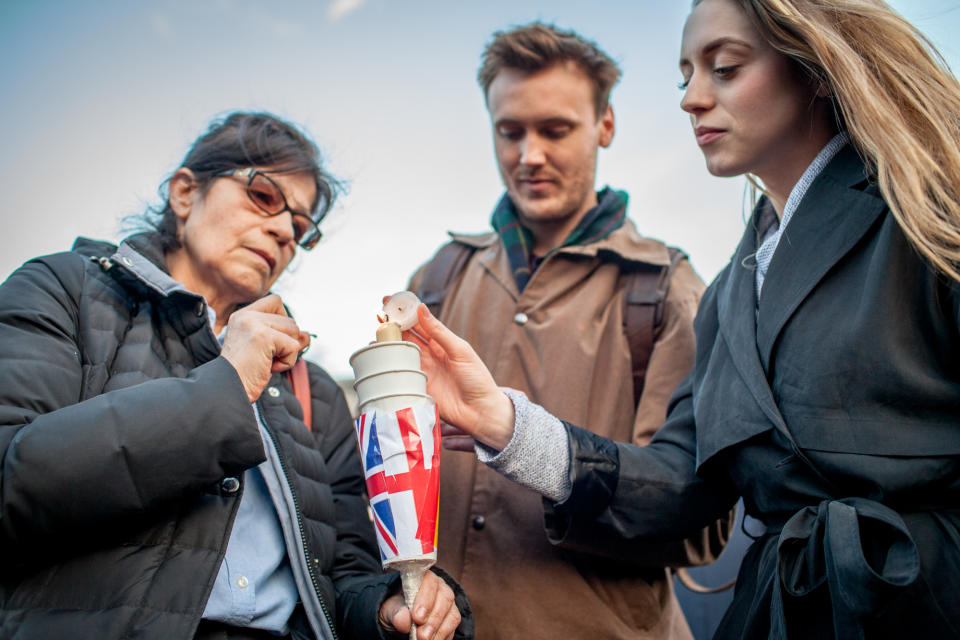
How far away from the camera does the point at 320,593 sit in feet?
7.44

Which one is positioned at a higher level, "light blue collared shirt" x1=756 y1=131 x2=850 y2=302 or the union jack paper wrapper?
"light blue collared shirt" x1=756 y1=131 x2=850 y2=302

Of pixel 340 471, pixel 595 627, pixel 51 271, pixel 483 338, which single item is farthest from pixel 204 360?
pixel 595 627

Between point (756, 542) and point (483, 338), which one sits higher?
point (483, 338)

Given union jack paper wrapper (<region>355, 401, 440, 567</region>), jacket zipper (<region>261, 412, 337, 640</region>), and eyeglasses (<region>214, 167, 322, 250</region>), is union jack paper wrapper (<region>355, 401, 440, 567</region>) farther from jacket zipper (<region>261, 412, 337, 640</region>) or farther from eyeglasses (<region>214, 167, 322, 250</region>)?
eyeglasses (<region>214, 167, 322, 250</region>)

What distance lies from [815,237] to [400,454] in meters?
1.28

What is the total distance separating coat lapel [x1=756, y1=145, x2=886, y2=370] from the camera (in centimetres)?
205

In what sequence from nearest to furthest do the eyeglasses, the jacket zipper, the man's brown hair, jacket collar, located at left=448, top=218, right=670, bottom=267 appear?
1. the jacket zipper
2. the eyeglasses
3. jacket collar, located at left=448, top=218, right=670, bottom=267
4. the man's brown hair

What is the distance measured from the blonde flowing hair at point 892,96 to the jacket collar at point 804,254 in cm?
8

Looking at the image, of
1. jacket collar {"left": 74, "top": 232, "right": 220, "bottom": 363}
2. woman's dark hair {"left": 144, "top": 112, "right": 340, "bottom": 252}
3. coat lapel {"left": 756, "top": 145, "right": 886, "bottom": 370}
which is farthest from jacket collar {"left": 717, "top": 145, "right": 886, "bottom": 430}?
woman's dark hair {"left": 144, "top": 112, "right": 340, "bottom": 252}

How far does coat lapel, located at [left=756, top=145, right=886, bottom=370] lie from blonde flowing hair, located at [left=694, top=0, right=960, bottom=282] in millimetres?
74

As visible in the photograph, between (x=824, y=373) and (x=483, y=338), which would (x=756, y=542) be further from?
(x=483, y=338)

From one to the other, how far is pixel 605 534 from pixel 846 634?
928mm

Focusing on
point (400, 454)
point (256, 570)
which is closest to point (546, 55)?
point (400, 454)

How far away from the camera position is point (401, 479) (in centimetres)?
191
